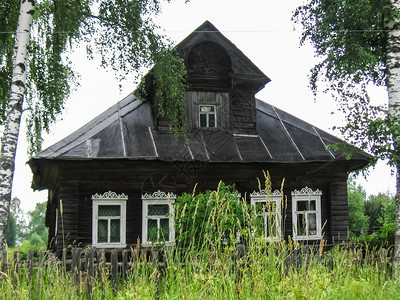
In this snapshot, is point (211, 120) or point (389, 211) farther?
point (389, 211)

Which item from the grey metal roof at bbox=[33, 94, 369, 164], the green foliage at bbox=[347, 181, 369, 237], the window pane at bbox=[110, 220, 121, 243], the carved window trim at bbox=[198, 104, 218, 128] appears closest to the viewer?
the grey metal roof at bbox=[33, 94, 369, 164]

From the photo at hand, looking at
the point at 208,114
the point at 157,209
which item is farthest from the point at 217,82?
the point at 157,209

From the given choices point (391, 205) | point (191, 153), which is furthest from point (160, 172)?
point (391, 205)

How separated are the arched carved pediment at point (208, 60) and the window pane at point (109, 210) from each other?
171 inches

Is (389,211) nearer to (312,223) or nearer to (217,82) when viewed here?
(312,223)

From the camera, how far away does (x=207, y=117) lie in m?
15.2

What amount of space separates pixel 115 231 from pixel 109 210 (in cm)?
56

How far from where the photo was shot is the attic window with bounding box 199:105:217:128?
49.6ft

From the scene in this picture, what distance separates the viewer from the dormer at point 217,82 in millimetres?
14938

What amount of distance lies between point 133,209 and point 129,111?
3.01m

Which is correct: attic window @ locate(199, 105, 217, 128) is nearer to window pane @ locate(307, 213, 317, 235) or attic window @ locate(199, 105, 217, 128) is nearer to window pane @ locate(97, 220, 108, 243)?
window pane @ locate(307, 213, 317, 235)

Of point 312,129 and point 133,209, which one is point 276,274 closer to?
point 133,209

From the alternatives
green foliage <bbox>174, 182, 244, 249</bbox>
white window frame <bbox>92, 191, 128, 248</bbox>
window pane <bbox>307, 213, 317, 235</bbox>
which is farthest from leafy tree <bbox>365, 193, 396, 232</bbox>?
green foliage <bbox>174, 182, 244, 249</bbox>

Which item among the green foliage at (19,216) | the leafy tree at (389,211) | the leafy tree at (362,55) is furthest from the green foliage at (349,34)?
the green foliage at (19,216)
